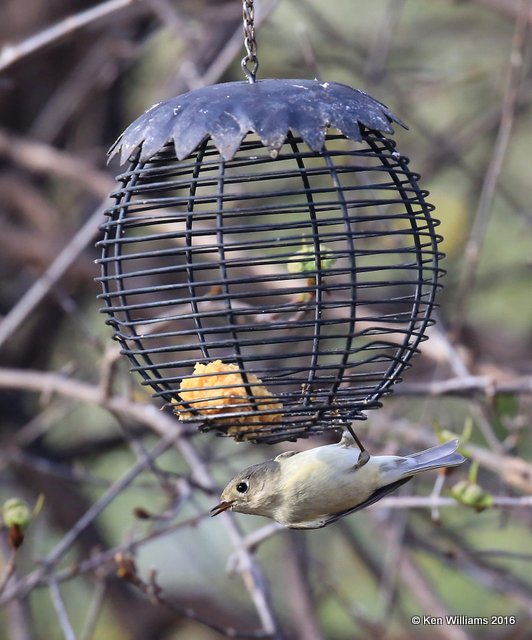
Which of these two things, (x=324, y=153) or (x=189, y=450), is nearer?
(x=324, y=153)

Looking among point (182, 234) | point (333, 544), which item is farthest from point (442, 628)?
point (182, 234)

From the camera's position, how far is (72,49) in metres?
6.60

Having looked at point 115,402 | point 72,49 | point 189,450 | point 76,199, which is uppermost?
point 72,49

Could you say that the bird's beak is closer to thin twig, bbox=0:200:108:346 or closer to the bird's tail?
the bird's tail

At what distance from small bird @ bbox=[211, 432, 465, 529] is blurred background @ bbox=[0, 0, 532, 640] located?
1018mm

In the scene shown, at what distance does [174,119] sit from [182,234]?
246mm

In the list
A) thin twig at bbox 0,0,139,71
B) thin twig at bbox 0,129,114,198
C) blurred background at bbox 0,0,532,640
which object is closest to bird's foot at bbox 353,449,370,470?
blurred background at bbox 0,0,532,640

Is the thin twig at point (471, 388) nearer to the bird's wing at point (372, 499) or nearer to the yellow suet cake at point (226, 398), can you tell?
the bird's wing at point (372, 499)

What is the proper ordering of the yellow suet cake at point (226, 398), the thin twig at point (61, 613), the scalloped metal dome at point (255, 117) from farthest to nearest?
1. the thin twig at point (61, 613)
2. the yellow suet cake at point (226, 398)
3. the scalloped metal dome at point (255, 117)

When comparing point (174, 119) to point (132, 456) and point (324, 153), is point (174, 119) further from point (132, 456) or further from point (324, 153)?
point (132, 456)

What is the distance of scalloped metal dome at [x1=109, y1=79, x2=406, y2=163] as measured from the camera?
2.30 m

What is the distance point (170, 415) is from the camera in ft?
14.2

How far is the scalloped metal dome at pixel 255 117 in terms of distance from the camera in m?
2.30

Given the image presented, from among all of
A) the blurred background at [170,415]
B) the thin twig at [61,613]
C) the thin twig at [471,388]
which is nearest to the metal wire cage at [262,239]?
the thin twig at [471,388]
